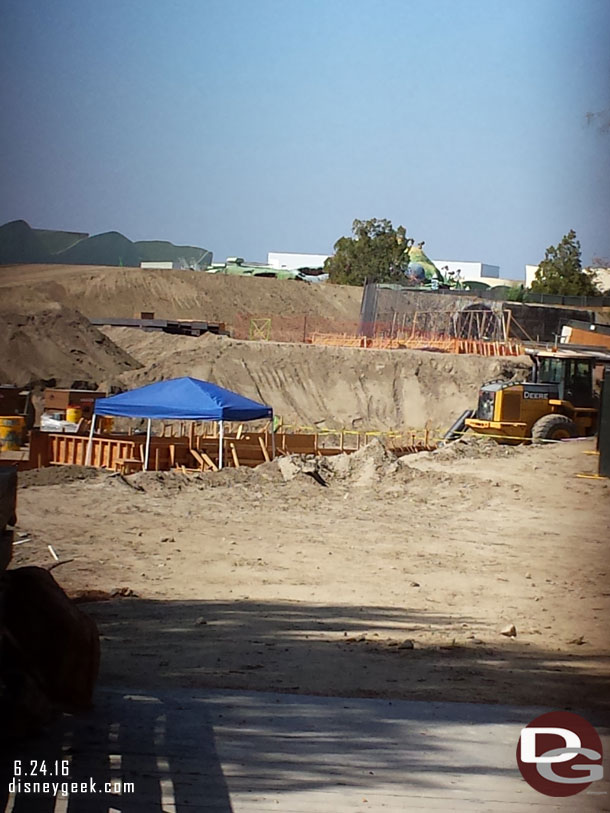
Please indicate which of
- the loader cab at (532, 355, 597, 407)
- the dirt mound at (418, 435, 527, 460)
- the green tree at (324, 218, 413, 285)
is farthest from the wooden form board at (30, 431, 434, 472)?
the green tree at (324, 218, 413, 285)

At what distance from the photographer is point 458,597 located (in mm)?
9992

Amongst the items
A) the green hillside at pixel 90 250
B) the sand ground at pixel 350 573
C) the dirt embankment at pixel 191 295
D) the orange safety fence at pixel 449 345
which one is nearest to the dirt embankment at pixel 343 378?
the orange safety fence at pixel 449 345

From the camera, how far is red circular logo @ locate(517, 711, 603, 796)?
420cm

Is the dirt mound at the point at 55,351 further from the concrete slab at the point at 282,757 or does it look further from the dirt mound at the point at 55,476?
the concrete slab at the point at 282,757

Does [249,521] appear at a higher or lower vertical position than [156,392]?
lower

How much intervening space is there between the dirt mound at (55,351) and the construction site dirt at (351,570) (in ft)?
57.6

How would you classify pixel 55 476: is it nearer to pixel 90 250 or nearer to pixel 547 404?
pixel 90 250

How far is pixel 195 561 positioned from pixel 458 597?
9.98ft

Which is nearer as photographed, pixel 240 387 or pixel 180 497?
pixel 180 497

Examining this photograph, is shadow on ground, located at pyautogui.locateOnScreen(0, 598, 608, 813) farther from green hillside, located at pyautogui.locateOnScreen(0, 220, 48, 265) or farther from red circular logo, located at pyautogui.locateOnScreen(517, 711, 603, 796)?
green hillside, located at pyautogui.locateOnScreen(0, 220, 48, 265)

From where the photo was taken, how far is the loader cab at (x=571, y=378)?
23.8 m

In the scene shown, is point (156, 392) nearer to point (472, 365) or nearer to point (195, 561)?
point (195, 561)

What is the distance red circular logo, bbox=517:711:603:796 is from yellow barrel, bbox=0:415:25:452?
1866cm

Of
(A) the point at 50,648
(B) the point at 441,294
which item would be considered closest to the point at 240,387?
(B) the point at 441,294
